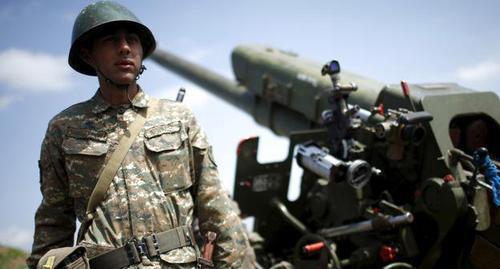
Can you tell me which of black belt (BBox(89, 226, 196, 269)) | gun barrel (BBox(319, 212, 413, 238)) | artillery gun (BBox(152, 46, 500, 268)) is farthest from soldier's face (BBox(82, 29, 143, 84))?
gun barrel (BBox(319, 212, 413, 238))

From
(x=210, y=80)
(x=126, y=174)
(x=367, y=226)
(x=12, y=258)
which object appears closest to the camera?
(x=126, y=174)

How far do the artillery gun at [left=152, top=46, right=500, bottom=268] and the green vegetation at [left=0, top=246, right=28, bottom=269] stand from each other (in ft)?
9.27

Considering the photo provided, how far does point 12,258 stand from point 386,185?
Result: 457cm

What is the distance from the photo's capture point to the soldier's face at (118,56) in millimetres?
2805

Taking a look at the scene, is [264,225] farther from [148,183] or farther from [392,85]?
[148,183]

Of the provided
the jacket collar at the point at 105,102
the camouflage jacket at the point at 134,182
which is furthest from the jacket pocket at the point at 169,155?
the jacket collar at the point at 105,102

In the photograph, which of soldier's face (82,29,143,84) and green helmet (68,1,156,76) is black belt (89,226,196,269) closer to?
soldier's face (82,29,143,84)

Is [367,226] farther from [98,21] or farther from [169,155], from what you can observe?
[98,21]

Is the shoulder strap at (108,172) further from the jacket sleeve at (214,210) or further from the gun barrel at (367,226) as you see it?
the gun barrel at (367,226)

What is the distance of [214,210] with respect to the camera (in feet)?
9.50

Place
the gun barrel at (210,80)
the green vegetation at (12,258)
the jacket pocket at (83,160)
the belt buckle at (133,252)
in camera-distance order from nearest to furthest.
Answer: the belt buckle at (133,252), the jacket pocket at (83,160), the green vegetation at (12,258), the gun barrel at (210,80)

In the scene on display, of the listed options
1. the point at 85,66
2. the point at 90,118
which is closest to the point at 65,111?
the point at 90,118

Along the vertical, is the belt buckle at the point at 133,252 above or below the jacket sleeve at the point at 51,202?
below

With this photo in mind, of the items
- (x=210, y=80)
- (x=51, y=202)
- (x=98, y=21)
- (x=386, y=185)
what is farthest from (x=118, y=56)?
(x=210, y=80)
